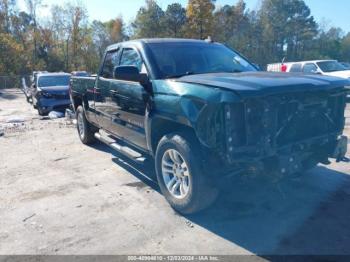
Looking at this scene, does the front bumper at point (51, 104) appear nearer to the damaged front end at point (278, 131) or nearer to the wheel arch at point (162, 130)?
the wheel arch at point (162, 130)

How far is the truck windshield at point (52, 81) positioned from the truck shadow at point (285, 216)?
10.8 metres

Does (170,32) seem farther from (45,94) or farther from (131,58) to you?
(131,58)

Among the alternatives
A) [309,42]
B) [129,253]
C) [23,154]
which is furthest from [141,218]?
[309,42]

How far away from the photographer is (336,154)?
14.3 ft

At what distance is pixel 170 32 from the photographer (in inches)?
1827

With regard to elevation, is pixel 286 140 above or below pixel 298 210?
above

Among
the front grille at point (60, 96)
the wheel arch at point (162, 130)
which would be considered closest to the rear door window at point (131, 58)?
the wheel arch at point (162, 130)

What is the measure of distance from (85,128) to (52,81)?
7942 mm

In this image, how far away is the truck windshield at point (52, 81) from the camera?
1462 cm

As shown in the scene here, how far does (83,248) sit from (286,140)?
91.2 inches

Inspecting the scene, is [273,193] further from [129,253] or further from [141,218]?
[129,253]

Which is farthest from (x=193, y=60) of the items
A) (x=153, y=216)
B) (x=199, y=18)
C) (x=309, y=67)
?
(x=199, y=18)

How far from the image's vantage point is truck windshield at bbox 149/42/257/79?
4707 mm

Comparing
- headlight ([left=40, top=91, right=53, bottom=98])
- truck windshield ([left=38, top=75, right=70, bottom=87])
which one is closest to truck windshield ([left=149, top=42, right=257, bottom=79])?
headlight ([left=40, top=91, right=53, bottom=98])
